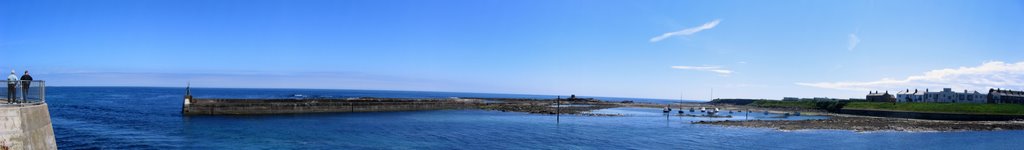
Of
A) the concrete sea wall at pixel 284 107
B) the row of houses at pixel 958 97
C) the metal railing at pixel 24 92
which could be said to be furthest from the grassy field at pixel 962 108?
the metal railing at pixel 24 92

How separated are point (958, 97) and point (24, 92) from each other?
→ 136325 mm

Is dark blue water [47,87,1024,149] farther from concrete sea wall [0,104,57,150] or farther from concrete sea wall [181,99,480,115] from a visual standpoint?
concrete sea wall [0,104,57,150]

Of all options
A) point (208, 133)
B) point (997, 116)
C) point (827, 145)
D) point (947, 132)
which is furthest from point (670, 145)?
point (997, 116)

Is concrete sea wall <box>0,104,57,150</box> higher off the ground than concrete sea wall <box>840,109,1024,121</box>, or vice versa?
concrete sea wall <box>0,104,57,150</box>

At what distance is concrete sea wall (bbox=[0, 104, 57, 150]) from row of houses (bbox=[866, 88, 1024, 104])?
130 m

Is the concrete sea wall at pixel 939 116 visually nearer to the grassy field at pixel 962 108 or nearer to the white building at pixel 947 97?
the grassy field at pixel 962 108

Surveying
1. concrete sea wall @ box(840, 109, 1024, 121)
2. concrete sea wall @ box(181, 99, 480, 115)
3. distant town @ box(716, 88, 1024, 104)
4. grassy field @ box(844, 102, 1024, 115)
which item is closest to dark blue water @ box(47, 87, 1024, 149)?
concrete sea wall @ box(181, 99, 480, 115)

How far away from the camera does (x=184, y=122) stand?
43.8 m

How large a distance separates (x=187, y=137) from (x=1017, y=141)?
184 ft

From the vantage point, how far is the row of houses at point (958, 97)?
105 m

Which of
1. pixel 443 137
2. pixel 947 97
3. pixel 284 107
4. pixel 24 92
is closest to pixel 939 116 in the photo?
pixel 947 97

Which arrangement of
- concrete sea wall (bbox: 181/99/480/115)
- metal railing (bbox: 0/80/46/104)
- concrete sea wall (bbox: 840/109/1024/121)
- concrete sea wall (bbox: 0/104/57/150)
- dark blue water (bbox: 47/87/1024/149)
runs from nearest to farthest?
concrete sea wall (bbox: 0/104/57/150)
metal railing (bbox: 0/80/46/104)
dark blue water (bbox: 47/87/1024/149)
concrete sea wall (bbox: 181/99/480/115)
concrete sea wall (bbox: 840/109/1024/121)

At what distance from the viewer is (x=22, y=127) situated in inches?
507

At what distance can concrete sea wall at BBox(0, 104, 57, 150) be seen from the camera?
12492mm
